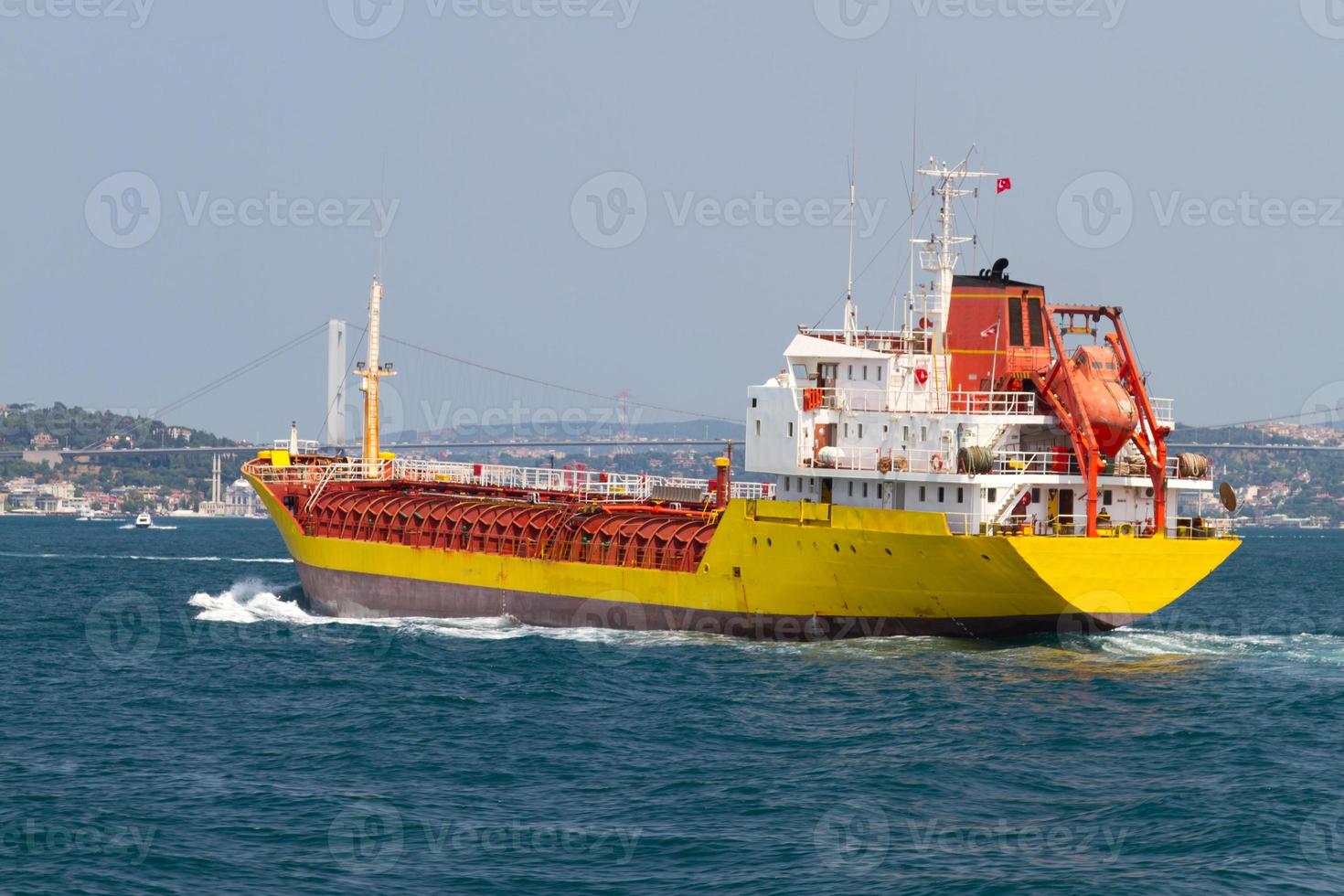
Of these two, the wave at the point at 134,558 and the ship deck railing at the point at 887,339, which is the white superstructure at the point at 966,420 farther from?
the wave at the point at 134,558

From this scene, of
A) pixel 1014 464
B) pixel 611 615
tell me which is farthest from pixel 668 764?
pixel 611 615

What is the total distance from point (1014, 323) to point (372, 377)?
2947cm

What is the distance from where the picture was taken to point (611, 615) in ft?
137

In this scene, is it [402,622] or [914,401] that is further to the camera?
[402,622]

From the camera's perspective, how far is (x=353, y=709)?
3222 centimetres

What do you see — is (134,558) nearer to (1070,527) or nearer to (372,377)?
(372,377)

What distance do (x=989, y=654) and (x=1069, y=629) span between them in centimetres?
194

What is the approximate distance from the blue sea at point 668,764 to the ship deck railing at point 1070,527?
8.27 ft

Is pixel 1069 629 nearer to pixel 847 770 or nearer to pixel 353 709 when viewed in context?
pixel 847 770

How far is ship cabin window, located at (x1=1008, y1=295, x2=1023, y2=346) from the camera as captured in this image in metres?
37.0

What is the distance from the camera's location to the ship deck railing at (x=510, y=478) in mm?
48875

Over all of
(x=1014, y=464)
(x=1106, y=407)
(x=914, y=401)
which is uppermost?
(x=914, y=401)

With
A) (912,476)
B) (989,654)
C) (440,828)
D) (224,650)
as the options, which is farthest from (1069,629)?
(224,650)

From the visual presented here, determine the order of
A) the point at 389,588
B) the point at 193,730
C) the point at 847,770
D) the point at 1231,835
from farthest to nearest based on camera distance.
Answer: the point at 389,588 → the point at 193,730 → the point at 847,770 → the point at 1231,835
